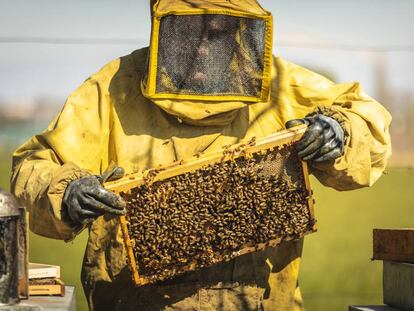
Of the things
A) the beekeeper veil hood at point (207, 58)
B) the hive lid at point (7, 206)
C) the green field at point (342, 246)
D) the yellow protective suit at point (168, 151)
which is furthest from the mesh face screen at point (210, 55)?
the green field at point (342, 246)

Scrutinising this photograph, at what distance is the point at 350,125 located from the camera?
267 inches

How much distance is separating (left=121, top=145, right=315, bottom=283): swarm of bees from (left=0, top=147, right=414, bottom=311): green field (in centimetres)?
556

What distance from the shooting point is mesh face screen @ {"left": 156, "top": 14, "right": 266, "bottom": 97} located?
6.81m

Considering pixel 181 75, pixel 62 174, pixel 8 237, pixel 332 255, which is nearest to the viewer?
pixel 8 237

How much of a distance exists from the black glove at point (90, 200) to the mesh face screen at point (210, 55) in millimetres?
755

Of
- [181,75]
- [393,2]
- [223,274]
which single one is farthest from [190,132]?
[393,2]

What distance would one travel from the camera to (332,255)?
13.2m

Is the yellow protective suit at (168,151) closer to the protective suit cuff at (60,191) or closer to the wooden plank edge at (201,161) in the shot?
the protective suit cuff at (60,191)

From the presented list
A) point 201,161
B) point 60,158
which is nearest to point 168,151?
point 201,161

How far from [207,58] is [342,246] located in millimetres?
6635

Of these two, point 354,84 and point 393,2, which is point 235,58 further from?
point 393,2

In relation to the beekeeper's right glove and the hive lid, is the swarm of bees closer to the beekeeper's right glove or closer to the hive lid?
the beekeeper's right glove

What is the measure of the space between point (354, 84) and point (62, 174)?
5.66 ft

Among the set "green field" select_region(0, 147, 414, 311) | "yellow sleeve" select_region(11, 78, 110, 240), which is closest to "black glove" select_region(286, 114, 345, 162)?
"yellow sleeve" select_region(11, 78, 110, 240)
